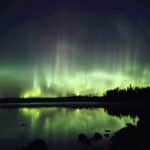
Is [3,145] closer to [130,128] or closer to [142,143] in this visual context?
[130,128]

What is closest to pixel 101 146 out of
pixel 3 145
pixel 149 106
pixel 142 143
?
pixel 149 106

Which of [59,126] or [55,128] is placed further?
[59,126]

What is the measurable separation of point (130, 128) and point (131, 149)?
4070mm

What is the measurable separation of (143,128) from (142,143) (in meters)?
3.16

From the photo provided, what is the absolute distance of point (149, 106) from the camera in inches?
1355

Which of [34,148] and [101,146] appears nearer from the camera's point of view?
[34,148]

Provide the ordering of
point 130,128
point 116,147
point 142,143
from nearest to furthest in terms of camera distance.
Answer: point 142,143 < point 116,147 < point 130,128

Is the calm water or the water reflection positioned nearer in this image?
the calm water

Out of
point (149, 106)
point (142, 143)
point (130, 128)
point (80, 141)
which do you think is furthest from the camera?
point (80, 141)

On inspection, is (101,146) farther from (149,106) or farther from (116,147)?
(116,147)

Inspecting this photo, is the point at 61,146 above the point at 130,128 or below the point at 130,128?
below

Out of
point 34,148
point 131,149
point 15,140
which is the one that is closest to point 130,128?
point 131,149

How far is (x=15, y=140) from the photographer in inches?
1767

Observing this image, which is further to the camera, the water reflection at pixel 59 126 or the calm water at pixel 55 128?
the water reflection at pixel 59 126
